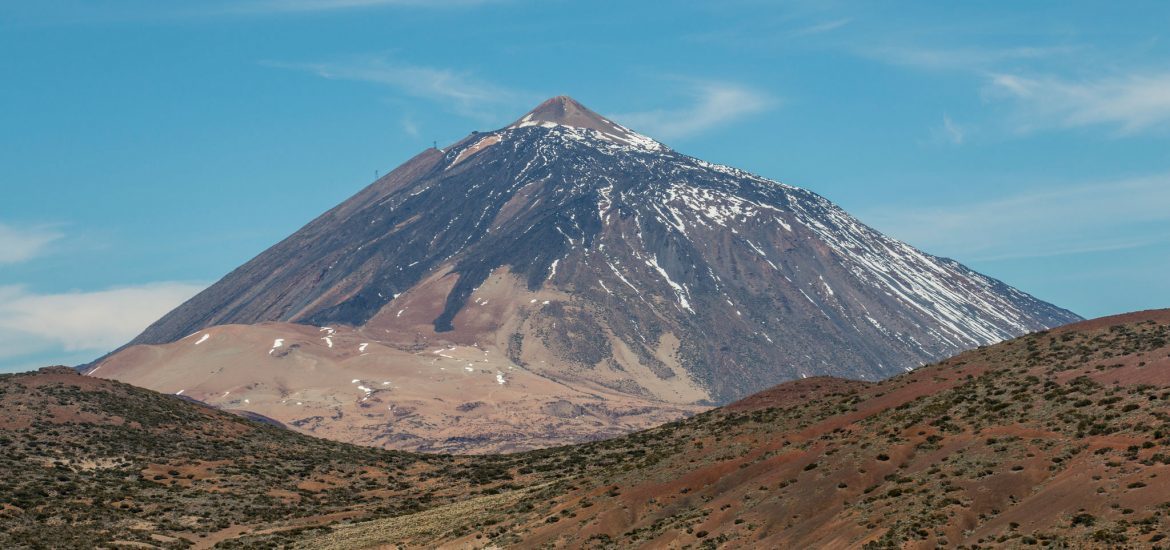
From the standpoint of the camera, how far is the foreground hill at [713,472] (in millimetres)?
52750

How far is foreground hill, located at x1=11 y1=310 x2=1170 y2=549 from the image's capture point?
52.8 m

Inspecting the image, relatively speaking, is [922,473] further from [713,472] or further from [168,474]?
[168,474]

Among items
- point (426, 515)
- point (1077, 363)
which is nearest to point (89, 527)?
point (426, 515)

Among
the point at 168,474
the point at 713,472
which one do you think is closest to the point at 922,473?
the point at 713,472

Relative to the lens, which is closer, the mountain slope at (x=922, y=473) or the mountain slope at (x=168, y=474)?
the mountain slope at (x=922, y=473)

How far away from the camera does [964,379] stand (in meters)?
78.3

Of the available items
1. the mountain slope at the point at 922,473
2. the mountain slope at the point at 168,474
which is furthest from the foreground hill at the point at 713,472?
the mountain slope at the point at 168,474

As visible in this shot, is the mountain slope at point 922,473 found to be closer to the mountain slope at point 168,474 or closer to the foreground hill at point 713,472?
the foreground hill at point 713,472

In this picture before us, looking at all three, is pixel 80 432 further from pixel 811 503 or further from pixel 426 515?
pixel 811 503

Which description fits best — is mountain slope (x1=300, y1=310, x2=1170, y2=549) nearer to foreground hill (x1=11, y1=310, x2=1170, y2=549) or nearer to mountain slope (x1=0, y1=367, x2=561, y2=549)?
foreground hill (x1=11, y1=310, x2=1170, y2=549)

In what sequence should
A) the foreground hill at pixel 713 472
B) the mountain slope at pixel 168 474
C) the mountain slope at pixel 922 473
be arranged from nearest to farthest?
the mountain slope at pixel 922 473 < the foreground hill at pixel 713 472 < the mountain slope at pixel 168 474

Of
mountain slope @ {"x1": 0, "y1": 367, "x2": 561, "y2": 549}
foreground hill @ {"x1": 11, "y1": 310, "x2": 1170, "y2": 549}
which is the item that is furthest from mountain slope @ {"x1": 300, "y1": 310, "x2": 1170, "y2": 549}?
mountain slope @ {"x1": 0, "y1": 367, "x2": 561, "y2": 549}

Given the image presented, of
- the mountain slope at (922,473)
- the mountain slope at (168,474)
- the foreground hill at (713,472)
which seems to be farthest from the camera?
the mountain slope at (168,474)

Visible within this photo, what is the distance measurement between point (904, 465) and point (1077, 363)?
16405 millimetres
